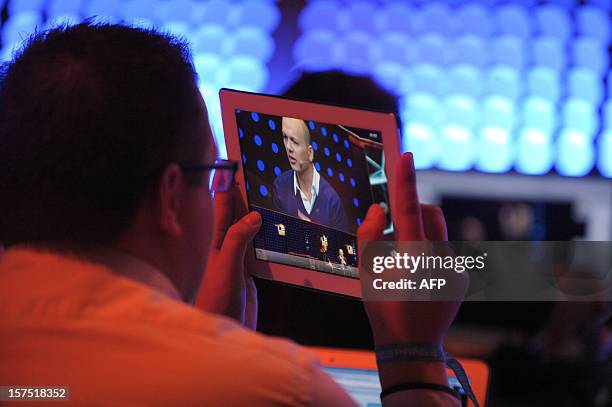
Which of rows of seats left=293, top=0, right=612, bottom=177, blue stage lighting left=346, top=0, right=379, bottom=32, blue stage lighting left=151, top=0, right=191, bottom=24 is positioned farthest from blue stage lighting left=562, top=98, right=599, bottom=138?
blue stage lighting left=151, top=0, right=191, bottom=24

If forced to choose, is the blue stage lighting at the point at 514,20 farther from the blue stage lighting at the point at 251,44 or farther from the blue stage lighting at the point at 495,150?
the blue stage lighting at the point at 251,44

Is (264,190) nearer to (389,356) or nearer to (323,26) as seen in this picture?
(389,356)

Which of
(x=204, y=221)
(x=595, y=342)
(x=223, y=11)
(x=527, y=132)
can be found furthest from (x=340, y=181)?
(x=595, y=342)

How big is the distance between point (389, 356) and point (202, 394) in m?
0.23

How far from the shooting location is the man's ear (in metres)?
0.68

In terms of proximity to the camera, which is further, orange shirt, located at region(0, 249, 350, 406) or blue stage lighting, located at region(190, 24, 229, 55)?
blue stage lighting, located at region(190, 24, 229, 55)

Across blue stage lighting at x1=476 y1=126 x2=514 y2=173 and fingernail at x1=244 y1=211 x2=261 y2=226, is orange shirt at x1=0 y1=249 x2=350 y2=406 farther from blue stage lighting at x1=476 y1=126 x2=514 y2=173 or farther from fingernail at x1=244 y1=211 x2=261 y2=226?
blue stage lighting at x1=476 y1=126 x2=514 y2=173

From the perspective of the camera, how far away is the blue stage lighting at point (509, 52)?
1.70 metres

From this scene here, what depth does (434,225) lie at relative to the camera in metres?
0.82

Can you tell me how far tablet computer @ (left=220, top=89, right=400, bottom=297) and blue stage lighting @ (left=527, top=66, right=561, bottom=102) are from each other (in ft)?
2.89

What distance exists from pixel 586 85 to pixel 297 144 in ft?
3.34

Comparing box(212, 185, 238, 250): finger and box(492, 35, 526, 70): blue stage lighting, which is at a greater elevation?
box(492, 35, 526, 70): blue stage lighting

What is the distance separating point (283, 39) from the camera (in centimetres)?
179

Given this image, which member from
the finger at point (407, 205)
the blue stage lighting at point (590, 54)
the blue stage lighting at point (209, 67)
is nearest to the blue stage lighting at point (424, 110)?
the blue stage lighting at point (590, 54)
